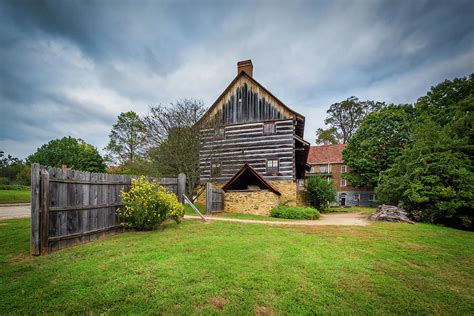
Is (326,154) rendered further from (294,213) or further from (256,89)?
(294,213)

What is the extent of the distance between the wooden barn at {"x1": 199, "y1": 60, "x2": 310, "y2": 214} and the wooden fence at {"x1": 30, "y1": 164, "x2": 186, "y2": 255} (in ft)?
34.3

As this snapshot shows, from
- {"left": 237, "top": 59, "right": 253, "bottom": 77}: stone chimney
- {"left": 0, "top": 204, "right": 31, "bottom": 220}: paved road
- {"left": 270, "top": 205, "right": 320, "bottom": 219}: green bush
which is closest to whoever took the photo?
{"left": 0, "top": 204, "right": 31, "bottom": 220}: paved road

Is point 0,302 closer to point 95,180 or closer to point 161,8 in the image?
point 95,180

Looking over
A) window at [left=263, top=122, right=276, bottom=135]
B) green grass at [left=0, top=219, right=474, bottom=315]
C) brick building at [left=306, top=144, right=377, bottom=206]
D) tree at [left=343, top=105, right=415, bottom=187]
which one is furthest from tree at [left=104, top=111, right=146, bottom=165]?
tree at [left=343, top=105, right=415, bottom=187]

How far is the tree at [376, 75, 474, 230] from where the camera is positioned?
1257 cm

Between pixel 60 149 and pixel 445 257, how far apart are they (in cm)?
6493

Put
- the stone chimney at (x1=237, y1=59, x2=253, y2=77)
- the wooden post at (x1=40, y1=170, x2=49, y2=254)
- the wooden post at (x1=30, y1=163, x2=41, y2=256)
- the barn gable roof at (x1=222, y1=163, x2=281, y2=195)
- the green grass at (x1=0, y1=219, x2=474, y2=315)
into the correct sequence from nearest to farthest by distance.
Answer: the green grass at (x1=0, y1=219, x2=474, y2=315) → the wooden post at (x1=30, y1=163, x2=41, y2=256) → the wooden post at (x1=40, y1=170, x2=49, y2=254) → the barn gable roof at (x1=222, y1=163, x2=281, y2=195) → the stone chimney at (x1=237, y1=59, x2=253, y2=77)

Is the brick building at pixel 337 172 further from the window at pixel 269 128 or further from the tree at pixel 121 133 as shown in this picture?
the tree at pixel 121 133

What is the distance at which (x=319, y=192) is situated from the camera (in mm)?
21109

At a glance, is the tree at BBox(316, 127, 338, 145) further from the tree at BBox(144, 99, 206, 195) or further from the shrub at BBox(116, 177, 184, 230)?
the shrub at BBox(116, 177, 184, 230)

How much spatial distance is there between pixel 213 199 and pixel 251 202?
124 inches

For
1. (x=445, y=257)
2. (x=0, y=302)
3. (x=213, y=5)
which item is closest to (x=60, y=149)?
(x=213, y=5)

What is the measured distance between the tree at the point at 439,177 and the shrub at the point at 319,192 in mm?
4529

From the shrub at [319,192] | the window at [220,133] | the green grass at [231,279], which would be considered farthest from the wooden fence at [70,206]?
the shrub at [319,192]
